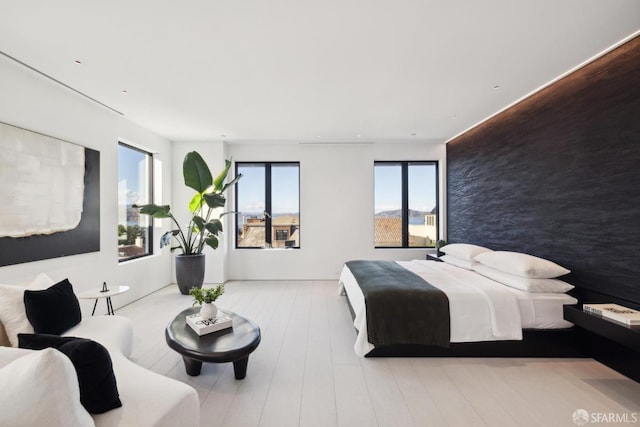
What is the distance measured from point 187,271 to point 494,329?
424 cm

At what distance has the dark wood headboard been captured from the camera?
2.20 metres

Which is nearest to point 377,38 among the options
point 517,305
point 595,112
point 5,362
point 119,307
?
point 595,112

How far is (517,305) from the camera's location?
2.48 meters

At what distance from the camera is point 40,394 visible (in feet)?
2.95

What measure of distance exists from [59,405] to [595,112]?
4.10 metres

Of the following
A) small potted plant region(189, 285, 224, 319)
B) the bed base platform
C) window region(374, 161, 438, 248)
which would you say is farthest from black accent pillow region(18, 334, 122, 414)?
window region(374, 161, 438, 248)

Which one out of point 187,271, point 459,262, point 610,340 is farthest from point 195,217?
point 610,340

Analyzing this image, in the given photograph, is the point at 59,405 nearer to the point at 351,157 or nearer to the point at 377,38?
the point at 377,38

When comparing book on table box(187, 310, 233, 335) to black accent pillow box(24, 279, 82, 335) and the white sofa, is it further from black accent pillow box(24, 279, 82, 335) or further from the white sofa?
black accent pillow box(24, 279, 82, 335)

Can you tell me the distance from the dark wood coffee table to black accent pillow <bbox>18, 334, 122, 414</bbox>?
732mm

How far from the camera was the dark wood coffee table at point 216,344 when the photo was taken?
1910 mm

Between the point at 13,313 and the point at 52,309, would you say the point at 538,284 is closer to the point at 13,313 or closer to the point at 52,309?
the point at 52,309

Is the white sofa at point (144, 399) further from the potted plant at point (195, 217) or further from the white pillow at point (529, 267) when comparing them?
the white pillow at point (529, 267)

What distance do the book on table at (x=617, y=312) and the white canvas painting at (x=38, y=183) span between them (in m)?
5.03
